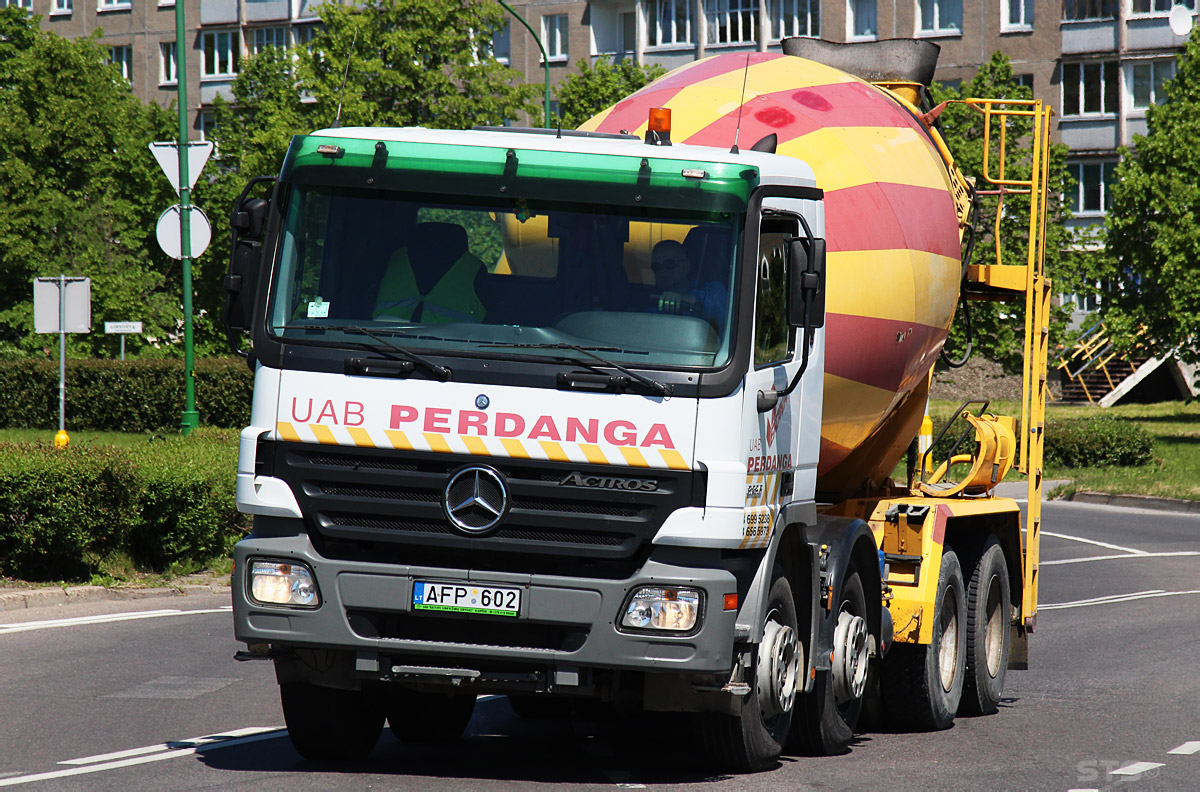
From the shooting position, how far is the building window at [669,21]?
202 ft

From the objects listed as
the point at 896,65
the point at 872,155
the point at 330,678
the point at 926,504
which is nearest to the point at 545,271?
the point at 330,678

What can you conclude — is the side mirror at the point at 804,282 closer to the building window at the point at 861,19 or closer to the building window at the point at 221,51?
the building window at the point at 861,19

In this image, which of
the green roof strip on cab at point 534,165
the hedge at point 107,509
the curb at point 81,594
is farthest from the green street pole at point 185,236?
the green roof strip on cab at point 534,165

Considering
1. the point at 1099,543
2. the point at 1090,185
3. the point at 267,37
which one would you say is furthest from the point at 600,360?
the point at 267,37

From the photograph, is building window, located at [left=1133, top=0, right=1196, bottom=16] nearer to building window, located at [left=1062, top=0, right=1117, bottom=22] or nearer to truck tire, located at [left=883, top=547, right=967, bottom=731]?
building window, located at [left=1062, top=0, right=1117, bottom=22]

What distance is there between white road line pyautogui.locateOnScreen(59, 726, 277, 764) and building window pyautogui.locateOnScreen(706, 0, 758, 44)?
54.3 metres

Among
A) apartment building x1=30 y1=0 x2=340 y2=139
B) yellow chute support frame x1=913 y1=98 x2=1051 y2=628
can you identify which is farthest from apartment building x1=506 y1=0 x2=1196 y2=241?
yellow chute support frame x1=913 y1=98 x2=1051 y2=628

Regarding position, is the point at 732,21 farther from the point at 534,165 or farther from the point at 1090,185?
the point at 534,165

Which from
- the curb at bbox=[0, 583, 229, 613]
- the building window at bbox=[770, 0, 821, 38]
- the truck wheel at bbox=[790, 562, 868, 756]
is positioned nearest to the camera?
the truck wheel at bbox=[790, 562, 868, 756]

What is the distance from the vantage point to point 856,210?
8.69 m

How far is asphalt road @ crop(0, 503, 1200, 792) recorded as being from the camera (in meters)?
7.49

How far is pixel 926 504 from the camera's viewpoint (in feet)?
31.8

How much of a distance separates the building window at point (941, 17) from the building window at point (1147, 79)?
634 cm

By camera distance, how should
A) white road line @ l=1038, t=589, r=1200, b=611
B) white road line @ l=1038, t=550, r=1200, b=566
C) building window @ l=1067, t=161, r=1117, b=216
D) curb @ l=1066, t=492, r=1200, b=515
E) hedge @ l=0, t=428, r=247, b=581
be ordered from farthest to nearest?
1. building window @ l=1067, t=161, r=1117, b=216
2. curb @ l=1066, t=492, r=1200, b=515
3. white road line @ l=1038, t=550, r=1200, b=566
4. white road line @ l=1038, t=589, r=1200, b=611
5. hedge @ l=0, t=428, r=247, b=581
